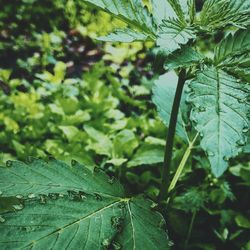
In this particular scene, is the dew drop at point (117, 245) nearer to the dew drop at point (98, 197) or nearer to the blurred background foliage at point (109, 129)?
the dew drop at point (98, 197)

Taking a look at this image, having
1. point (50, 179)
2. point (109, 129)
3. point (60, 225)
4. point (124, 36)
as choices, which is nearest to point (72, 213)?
point (60, 225)

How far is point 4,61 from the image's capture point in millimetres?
3297

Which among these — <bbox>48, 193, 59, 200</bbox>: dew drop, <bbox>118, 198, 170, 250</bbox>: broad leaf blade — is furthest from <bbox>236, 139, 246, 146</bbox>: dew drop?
<bbox>48, 193, 59, 200</bbox>: dew drop

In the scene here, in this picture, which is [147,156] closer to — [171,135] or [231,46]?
[171,135]

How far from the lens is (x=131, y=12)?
1029 mm

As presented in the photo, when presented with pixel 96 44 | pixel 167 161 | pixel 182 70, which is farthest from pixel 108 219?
pixel 96 44

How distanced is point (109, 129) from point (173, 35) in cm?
131

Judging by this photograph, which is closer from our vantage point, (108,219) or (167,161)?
(108,219)

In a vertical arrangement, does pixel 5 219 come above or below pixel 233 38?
below

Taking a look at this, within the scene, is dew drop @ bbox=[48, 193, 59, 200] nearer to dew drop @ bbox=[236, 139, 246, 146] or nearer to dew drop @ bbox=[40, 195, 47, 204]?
dew drop @ bbox=[40, 195, 47, 204]

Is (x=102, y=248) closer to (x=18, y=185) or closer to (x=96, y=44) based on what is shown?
(x=18, y=185)

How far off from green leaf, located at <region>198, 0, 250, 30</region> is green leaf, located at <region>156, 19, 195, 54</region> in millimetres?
62

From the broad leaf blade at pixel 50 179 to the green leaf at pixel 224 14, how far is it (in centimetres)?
57

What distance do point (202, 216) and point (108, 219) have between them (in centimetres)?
72
